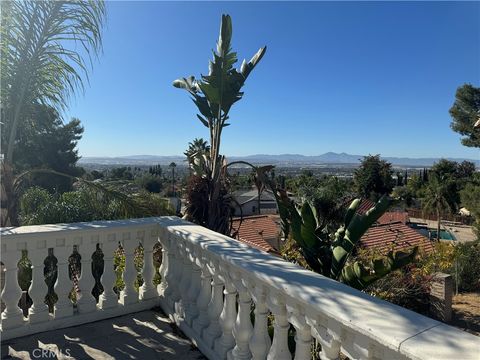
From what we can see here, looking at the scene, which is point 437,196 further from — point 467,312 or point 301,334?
point 301,334

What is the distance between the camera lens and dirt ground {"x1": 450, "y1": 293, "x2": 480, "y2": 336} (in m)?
7.90

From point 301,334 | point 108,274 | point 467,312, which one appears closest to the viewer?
point 301,334

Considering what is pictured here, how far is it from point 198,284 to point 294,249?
2.82 m

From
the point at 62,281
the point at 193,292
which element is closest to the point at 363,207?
the point at 193,292

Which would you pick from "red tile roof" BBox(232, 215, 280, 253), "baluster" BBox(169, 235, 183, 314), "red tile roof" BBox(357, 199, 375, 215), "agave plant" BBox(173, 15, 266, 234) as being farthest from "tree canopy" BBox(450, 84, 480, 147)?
"baluster" BBox(169, 235, 183, 314)

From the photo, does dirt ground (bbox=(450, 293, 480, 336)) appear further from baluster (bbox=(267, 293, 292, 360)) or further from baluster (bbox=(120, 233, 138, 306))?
baluster (bbox=(267, 293, 292, 360))

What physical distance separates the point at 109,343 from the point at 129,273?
0.64m

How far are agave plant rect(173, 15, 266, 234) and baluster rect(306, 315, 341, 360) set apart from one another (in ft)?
10.9

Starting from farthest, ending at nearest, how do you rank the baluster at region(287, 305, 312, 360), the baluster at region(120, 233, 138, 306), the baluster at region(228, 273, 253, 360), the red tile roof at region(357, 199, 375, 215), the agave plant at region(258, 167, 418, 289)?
1. the red tile roof at region(357, 199, 375, 215)
2. the baluster at region(120, 233, 138, 306)
3. the agave plant at region(258, 167, 418, 289)
4. the baluster at region(228, 273, 253, 360)
5. the baluster at region(287, 305, 312, 360)

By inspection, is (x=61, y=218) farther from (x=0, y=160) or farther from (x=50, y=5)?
(x=50, y=5)

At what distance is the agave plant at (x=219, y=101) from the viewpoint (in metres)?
4.38

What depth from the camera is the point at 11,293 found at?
259cm

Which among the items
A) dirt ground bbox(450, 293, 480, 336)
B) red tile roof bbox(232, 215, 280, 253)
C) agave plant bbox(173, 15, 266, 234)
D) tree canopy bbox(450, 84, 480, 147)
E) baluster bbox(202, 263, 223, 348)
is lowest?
dirt ground bbox(450, 293, 480, 336)

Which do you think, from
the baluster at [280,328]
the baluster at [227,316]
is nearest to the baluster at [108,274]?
the baluster at [227,316]
